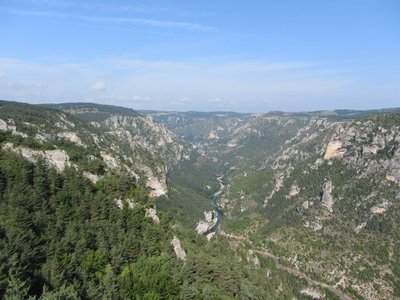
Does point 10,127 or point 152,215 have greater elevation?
point 10,127

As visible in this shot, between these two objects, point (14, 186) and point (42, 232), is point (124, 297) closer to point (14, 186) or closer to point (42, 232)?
point (42, 232)

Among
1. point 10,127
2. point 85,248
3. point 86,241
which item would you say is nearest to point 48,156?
point 86,241

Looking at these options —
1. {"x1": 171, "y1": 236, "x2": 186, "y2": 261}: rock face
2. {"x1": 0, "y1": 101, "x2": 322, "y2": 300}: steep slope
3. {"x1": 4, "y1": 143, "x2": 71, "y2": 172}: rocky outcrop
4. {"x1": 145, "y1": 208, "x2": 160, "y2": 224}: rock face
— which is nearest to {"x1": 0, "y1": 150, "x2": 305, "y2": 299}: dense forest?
{"x1": 0, "y1": 101, "x2": 322, "y2": 300}: steep slope

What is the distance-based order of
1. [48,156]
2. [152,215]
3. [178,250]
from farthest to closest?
[48,156] → [152,215] → [178,250]

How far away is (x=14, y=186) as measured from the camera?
3504 inches

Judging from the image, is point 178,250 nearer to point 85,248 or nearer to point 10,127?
point 85,248

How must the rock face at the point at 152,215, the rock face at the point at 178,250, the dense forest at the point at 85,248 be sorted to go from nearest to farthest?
the dense forest at the point at 85,248 < the rock face at the point at 178,250 < the rock face at the point at 152,215

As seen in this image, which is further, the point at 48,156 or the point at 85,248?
→ the point at 48,156

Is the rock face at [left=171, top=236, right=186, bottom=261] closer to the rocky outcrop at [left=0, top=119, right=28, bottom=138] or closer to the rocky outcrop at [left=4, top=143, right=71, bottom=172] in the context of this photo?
the rocky outcrop at [left=4, top=143, right=71, bottom=172]

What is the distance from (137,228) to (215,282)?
80.3 ft

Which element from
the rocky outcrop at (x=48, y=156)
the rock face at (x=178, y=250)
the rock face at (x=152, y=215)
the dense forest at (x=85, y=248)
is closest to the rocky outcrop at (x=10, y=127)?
the rocky outcrop at (x=48, y=156)

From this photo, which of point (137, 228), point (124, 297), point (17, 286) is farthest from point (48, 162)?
point (17, 286)

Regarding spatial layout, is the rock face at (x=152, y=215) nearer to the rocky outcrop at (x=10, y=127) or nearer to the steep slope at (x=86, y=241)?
the steep slope at (x=86, y=241)

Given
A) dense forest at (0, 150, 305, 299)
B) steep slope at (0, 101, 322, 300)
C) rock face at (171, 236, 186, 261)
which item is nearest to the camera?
dense forest at (0, 150, 305, 299)
